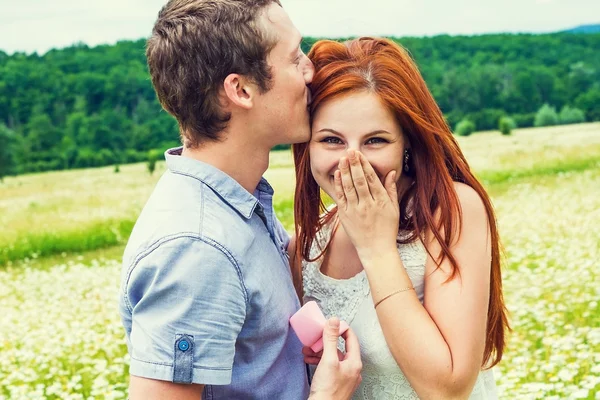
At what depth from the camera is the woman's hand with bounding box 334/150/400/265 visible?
2820mm

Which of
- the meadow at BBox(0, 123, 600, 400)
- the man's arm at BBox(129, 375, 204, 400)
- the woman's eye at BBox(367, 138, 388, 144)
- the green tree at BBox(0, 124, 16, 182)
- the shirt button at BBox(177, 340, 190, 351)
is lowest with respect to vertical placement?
the green tree at BBox(0, 124, 16, 182)

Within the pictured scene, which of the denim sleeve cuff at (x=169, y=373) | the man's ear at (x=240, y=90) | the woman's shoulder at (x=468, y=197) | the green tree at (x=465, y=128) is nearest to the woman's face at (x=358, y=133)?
the woman's shoulder at (x=468, y=197)

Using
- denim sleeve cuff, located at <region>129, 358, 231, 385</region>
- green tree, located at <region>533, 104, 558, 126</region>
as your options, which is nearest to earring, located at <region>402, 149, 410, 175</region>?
denim sleeve cuff, located at <region>129, 358, 231, 385</region>

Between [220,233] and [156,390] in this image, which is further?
[220,233]

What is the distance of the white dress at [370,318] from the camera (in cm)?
306

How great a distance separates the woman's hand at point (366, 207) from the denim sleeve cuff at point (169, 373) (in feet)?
2.52

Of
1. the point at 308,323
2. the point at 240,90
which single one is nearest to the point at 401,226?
the point at 308,323

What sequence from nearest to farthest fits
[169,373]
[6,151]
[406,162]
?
[169,373], [406,162], [6,151]

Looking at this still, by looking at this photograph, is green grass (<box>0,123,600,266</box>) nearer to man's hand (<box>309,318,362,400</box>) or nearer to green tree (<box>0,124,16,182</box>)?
man's hand (<box>309,318,362,400</box>)

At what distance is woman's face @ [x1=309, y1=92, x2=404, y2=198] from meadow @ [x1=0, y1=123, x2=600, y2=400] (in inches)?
114

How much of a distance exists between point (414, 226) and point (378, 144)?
0.39m

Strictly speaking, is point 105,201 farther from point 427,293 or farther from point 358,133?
point 427,293

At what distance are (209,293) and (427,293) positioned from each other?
97cm

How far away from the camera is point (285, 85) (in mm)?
2877
